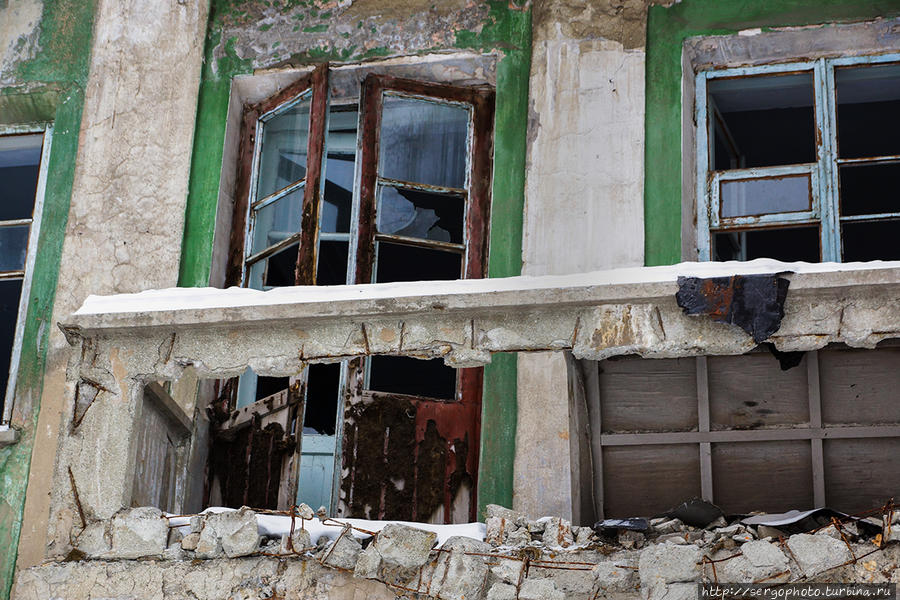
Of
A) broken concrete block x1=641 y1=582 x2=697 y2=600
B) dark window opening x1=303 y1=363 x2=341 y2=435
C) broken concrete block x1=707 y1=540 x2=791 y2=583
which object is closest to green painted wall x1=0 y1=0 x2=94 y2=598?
dark window opening x1=303 y1=363 x2=341 y2=435

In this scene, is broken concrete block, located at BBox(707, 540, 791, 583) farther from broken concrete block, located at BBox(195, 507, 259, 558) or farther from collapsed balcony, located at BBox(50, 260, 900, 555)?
broken concrete block, located at BBox(195, 507, 259, 558)

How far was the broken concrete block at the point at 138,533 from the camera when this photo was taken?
20.2 ft

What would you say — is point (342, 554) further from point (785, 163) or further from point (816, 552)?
point (785, 163)

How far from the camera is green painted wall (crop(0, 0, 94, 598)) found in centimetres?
762

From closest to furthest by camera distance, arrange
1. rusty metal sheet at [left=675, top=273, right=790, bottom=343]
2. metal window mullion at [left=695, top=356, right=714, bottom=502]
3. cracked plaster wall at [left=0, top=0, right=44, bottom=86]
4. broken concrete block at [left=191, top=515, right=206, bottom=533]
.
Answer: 1. rusty metal sheet at [left=675, top=273, right=790, bottom=343]
2. broken concrete block at [left=191, top=515, right=206, bottom=533]
3. metal window mullion at [left=695, top=356, right=714, bottom=502]
4. cracked plaster wall at [left=0, top=0, right=44, bottom=86]

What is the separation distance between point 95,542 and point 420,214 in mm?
2870

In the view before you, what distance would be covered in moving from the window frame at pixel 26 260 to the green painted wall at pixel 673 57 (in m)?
3.70

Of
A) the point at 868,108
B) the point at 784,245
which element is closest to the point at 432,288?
the point at 868,108

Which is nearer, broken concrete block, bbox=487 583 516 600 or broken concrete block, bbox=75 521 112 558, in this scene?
broken concrete block, bbox=487 583 516 600

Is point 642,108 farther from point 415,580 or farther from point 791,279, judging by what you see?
point 415,580

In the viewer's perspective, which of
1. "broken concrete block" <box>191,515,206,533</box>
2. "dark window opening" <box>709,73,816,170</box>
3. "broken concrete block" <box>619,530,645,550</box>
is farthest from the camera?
"dark window opening" <box>709,73,816,170</box>

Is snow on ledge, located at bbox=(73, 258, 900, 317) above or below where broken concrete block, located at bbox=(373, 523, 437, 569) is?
above

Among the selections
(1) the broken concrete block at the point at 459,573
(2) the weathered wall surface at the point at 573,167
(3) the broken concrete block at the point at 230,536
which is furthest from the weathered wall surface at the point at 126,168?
(1) the broken concrete block at the point at 459,573

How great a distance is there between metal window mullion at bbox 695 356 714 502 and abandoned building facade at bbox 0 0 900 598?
0.05 ft
